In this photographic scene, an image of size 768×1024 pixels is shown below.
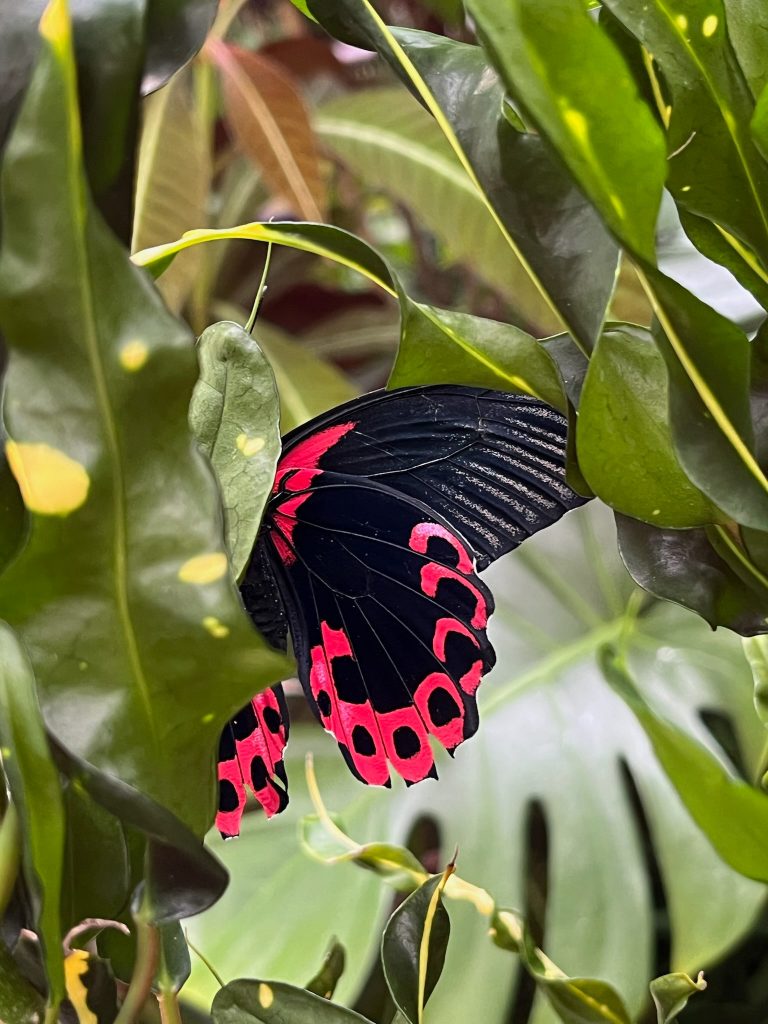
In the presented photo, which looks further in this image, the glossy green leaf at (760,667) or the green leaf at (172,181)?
the green leaf at (172,181)

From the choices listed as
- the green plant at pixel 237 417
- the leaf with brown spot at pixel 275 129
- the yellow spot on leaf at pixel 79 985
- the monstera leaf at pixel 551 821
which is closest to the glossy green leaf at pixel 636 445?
the green plant at pixel 237 417

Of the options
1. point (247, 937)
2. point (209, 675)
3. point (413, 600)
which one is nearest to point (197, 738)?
point (209, 675)

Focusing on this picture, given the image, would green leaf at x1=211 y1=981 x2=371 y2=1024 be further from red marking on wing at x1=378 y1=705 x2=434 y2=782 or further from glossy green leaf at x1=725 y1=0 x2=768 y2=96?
glossy green leaf at x1=725 y1=0 x2=768 y2=96

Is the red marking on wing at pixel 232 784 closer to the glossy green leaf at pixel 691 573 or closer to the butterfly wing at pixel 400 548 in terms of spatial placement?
the butterfly wing at pixel 400 548

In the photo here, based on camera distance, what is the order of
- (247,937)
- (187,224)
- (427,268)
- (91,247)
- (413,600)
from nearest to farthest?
1. (91,247)
2. (413,600)
3. (247,937)
4. (187,224)
5. (427,268)

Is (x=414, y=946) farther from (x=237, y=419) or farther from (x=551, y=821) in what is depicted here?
(x=551, y=821)

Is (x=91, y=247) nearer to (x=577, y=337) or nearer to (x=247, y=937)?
(x=577, y=337)

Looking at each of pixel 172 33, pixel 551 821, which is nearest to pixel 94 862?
pixel 172 33
